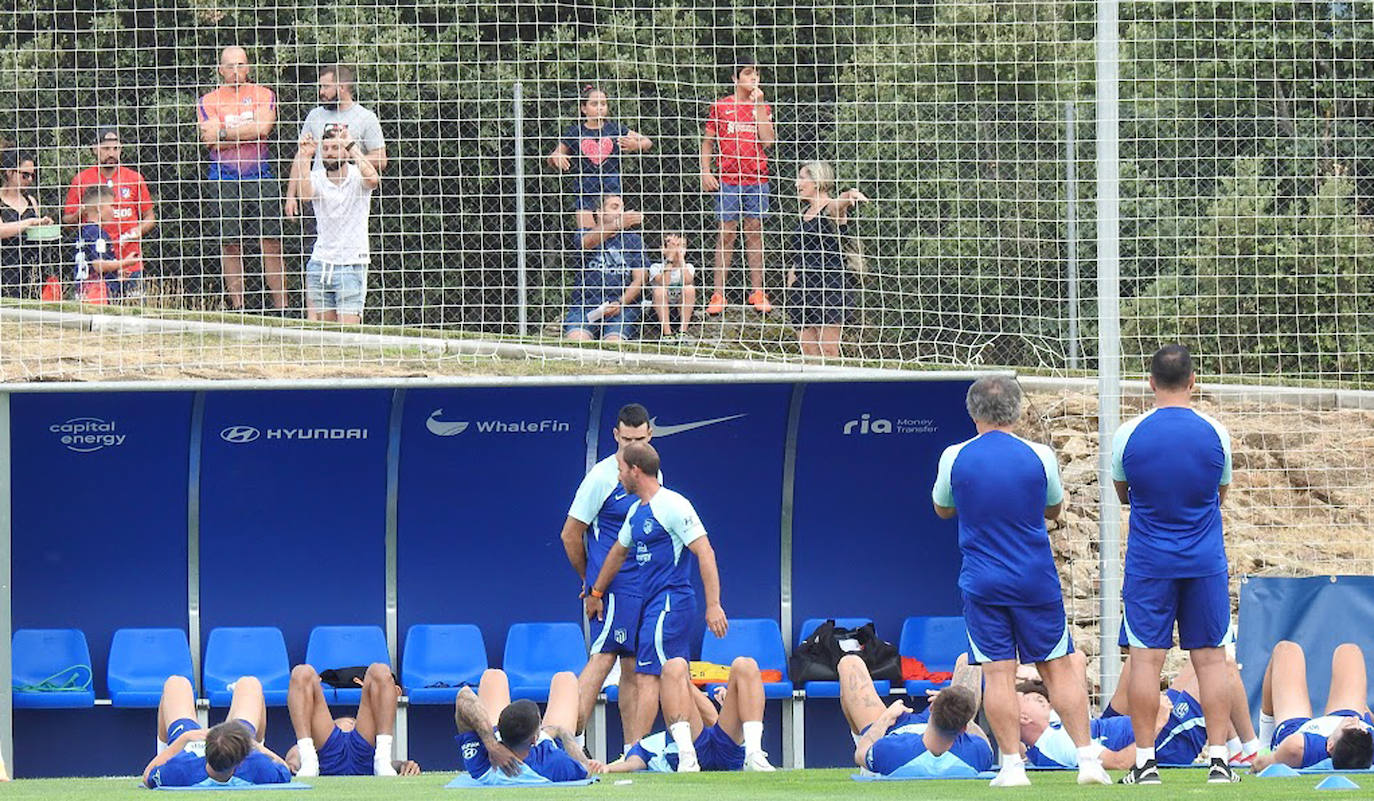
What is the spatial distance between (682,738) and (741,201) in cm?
408

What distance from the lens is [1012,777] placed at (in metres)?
7.80

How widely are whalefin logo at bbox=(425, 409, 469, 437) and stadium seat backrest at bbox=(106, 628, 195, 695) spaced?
1.69 meters

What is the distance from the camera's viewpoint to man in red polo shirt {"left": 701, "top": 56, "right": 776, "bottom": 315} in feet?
41.4

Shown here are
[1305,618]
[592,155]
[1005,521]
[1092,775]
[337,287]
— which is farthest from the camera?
[592,155]

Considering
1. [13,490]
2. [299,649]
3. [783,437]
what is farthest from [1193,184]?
[13,490]

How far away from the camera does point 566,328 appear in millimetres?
12508

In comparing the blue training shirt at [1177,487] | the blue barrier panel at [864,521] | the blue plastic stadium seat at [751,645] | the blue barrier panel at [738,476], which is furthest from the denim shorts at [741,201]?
the blue training shirt at [1177,487]

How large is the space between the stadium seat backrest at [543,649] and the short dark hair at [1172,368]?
14.6 feet

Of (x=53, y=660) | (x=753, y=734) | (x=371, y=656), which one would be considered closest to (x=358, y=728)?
(x=371, y=656)

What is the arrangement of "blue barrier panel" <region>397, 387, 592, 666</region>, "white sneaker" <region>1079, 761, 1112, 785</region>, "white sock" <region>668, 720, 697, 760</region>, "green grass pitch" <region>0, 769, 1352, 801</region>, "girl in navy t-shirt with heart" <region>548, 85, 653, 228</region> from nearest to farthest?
"green grass pitch" <region>0, 769, 1352, 801</region>
"white sneaker" <region>1079, 761, 1112, 785</region>
"white sock" <region>668, 720, 697, 760</region>
"blue barrier panel" <region>397, 387, 592, 666</region>
"girl in navy t-shirt with heart" <region>548, 85, 653, 228</region>

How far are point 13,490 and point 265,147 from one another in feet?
7.62

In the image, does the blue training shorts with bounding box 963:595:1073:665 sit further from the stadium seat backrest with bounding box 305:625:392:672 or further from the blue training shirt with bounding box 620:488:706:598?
the stadium seat backrest with bounding box 305:625:392:672

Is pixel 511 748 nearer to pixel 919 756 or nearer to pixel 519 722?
pixel 519 722

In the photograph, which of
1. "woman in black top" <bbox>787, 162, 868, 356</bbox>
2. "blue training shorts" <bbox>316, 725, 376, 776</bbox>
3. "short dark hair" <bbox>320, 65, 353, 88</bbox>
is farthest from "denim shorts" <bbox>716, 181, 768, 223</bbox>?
"blue training shorts" <bbox>316, 725, 376, 776</bbox>
